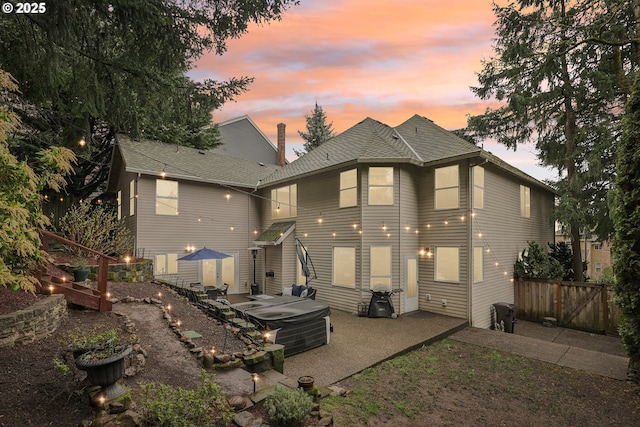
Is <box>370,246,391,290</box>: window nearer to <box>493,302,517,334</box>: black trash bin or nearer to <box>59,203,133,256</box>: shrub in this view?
<box>493,302,517,334</box>: black trash bin

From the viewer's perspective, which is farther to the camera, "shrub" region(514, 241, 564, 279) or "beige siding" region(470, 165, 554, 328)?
"shrub" region(514, 241, 564, 279)

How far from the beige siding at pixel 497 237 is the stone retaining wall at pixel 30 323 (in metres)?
10.7

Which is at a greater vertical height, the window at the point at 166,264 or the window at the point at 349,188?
the window at the point at 349,188

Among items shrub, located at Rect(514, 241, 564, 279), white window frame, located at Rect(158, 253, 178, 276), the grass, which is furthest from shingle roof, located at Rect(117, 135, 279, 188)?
shrub, located at Rect(514, 241, 564, 279)

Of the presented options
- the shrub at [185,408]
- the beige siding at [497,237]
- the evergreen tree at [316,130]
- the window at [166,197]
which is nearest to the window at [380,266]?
the beige siding at [497,237]

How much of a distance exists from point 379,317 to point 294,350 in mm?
4179

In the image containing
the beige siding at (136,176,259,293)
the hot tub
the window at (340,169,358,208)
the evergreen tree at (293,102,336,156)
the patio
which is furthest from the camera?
the evergreen tree at (293,102,336,156)

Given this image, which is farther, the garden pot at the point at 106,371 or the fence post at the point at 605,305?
the fence post at the point at 605,305

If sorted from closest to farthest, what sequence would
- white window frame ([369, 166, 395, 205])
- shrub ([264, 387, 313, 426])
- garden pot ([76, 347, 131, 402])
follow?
garden pot ([76, 347, 131, 402]), shrub ([264, 387, 313, 426]), white window frame ([369, 166, 395, 205])

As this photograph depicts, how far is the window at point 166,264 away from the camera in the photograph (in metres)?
12.9

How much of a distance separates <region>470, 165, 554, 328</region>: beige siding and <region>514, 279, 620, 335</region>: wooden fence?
24.0 inches

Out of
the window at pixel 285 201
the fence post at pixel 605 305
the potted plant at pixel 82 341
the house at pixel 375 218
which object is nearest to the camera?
the potted plant at pixel 82 341

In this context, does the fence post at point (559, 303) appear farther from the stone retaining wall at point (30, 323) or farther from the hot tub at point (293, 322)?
the stone retaining wall at point (30, 323)

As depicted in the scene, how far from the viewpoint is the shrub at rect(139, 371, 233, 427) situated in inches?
128
